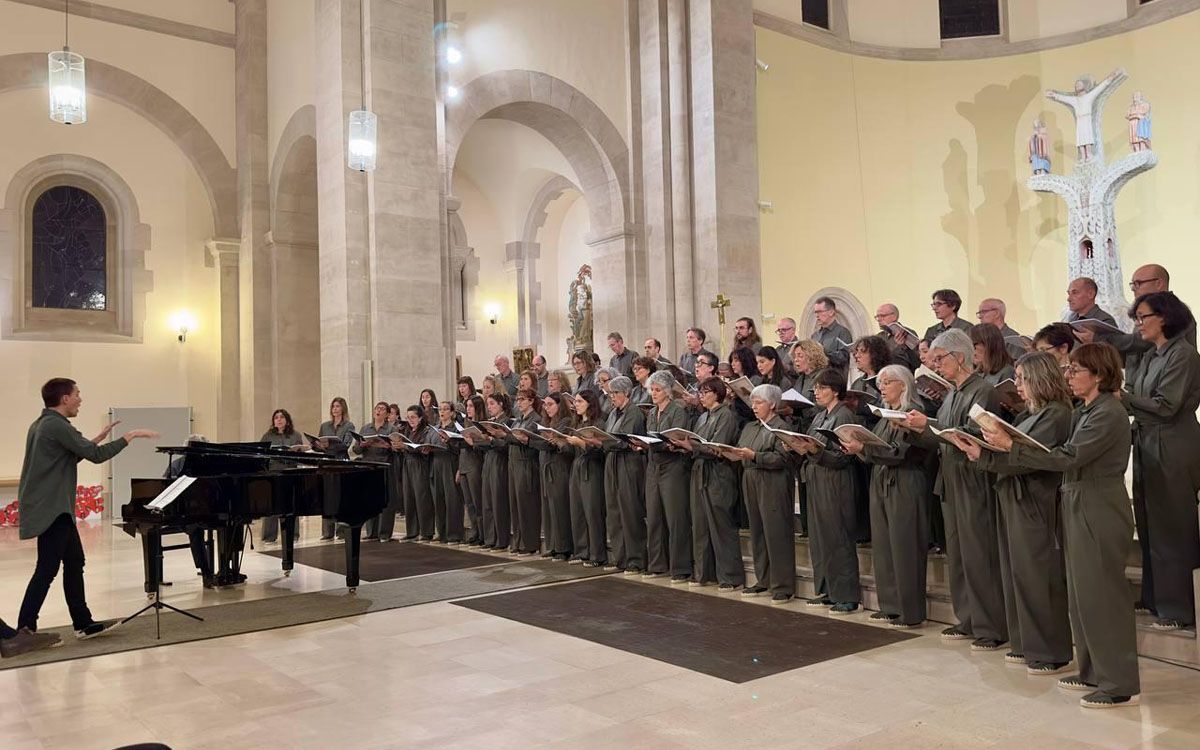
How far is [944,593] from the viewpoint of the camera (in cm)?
630

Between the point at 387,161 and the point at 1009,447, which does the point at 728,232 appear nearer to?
the point at 387,161

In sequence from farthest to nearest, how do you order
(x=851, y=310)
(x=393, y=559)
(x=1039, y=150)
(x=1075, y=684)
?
(x=851, y=310) < (x=1039, y=150) < (x=393, y=559) < (x=1075, y=684)

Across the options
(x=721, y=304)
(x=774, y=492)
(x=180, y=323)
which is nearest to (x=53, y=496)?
(x=774, y=492)

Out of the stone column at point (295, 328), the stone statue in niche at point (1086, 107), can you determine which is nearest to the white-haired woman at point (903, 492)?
the stone statue in niche at point (1086, 107)

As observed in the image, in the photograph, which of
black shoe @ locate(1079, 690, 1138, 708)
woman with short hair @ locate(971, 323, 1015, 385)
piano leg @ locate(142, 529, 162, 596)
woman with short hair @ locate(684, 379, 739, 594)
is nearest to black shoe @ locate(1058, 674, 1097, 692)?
black shoe @ locate(1079, 690, 1138, 708)

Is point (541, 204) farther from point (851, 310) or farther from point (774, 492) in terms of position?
point (774, 492)

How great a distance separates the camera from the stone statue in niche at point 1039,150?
1557 cm

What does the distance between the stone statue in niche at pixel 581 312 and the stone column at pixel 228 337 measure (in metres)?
7.29

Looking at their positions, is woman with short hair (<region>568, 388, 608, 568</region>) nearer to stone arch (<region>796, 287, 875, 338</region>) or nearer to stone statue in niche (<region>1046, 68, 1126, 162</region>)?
stone arch (<region>796, 287, 875, 338</region>)

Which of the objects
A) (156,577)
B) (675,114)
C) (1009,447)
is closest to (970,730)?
(1009,447)

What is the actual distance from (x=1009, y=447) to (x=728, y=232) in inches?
424

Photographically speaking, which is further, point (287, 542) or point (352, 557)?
point (287, 542)

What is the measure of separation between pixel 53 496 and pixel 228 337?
11.0m

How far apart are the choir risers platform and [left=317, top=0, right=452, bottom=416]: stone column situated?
6408 millimetres
